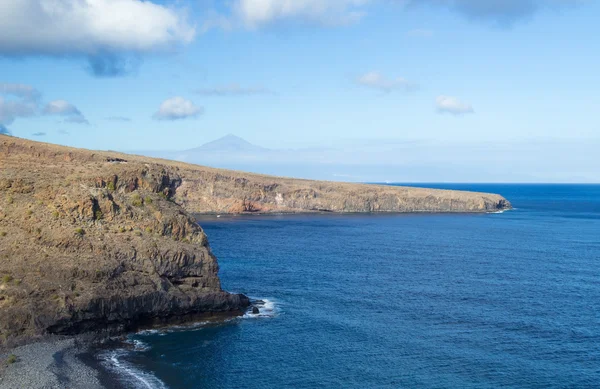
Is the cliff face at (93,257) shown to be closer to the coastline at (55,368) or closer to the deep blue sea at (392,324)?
the coastline at (55,368)

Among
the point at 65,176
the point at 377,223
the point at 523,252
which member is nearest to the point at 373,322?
the point at 65,176

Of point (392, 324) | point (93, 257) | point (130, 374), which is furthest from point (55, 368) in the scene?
point (392, 324)

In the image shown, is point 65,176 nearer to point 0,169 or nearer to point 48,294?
point 0,169

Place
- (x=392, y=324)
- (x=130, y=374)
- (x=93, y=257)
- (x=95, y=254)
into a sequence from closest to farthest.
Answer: (x=130, y=374) → (x=93, y=257) → (x=95, y=254) → (x=392, y=324)

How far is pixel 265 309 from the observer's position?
62.2 metres

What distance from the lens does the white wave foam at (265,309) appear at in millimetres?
59969

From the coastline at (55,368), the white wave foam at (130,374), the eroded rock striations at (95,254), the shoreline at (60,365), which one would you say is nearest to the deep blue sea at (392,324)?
the white wave foam at (130,374)

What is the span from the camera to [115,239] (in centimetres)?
5681

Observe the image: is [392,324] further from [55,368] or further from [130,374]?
[55,368]

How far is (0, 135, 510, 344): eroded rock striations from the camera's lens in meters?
48.7

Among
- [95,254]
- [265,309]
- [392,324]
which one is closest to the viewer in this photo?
[95,254]

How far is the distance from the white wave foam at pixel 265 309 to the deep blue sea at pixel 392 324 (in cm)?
24

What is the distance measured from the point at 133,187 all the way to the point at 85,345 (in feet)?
81.5

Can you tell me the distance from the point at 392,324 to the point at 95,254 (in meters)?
30.2
